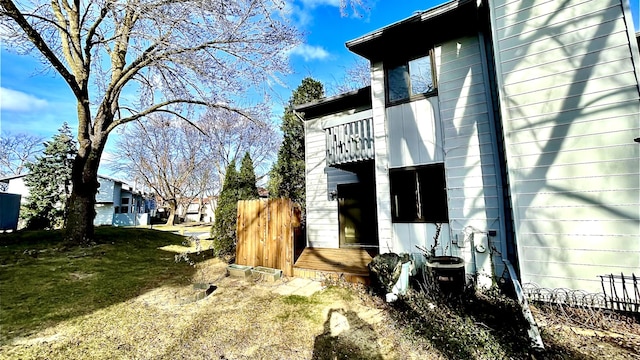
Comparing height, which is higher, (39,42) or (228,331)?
(39,42)

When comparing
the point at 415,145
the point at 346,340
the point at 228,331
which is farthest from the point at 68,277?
the point at 415,145

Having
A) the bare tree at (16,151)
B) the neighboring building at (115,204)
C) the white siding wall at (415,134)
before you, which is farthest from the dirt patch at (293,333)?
the bare tree at (16,151)

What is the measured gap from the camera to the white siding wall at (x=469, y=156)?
4750 mm

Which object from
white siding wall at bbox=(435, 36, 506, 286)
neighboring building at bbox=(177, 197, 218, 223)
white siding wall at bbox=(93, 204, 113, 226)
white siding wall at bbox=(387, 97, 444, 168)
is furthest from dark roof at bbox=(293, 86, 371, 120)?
neighboring building at bbox=(177, 197, 218, 223)

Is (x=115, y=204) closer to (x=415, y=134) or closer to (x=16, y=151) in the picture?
(x=16, y=151)

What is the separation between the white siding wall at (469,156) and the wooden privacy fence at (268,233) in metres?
3.44

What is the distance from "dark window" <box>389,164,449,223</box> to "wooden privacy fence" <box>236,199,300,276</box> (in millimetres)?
2402

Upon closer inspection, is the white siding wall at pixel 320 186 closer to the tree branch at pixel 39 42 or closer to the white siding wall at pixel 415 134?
the white siding wall at pixel 415 134

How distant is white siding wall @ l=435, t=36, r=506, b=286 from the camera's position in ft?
15.6

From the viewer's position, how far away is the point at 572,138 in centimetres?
377

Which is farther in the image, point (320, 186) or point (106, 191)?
point (106, 191)

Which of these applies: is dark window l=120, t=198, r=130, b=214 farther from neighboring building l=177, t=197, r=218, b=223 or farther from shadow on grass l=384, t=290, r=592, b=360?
shadow on grass l=384, t=290, r=592, b=360

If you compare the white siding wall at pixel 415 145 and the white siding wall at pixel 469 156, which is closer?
the white siding wall at pixel 469 156

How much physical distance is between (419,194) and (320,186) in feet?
10.9
